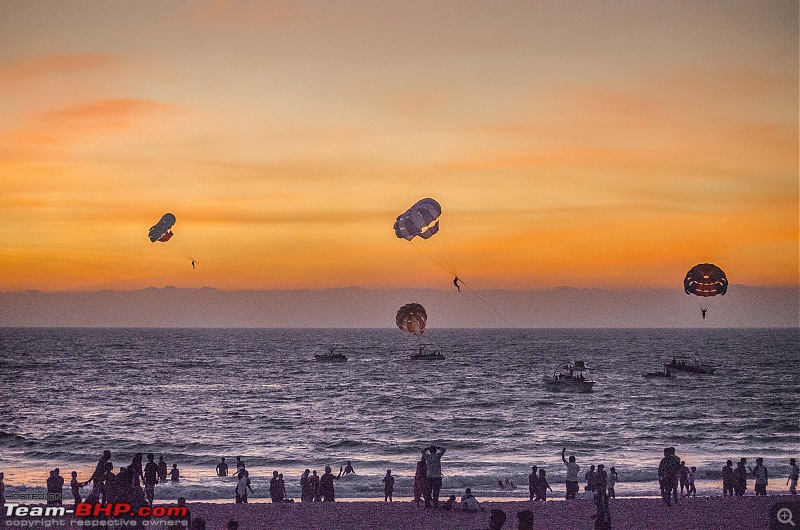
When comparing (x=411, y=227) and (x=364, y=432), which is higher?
(x=411, y=227)

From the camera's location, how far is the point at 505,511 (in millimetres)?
20672

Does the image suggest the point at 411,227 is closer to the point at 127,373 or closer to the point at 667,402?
the point at 667,402

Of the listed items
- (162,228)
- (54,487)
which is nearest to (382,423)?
(162,228)

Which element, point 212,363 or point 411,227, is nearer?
point 411,227

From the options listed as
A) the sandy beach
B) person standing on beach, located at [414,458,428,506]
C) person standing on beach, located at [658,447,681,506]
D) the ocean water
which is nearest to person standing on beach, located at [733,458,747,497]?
the sandy beach

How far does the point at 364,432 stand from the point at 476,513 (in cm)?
3092

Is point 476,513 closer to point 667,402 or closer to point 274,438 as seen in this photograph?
point 274,438

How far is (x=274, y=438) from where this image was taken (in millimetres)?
47594

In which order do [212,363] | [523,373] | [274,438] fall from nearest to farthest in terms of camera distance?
[274,438], [523,373], [212,363]

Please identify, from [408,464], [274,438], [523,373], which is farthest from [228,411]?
[523,373]

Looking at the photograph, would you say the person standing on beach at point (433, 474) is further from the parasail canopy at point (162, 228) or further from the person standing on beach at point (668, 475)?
the parasail canopy at point (162, 228)

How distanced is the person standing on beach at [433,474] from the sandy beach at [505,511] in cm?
38

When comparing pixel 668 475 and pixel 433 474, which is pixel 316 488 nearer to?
pixel 433 474

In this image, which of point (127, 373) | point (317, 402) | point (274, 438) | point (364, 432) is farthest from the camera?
point (127, 373)
